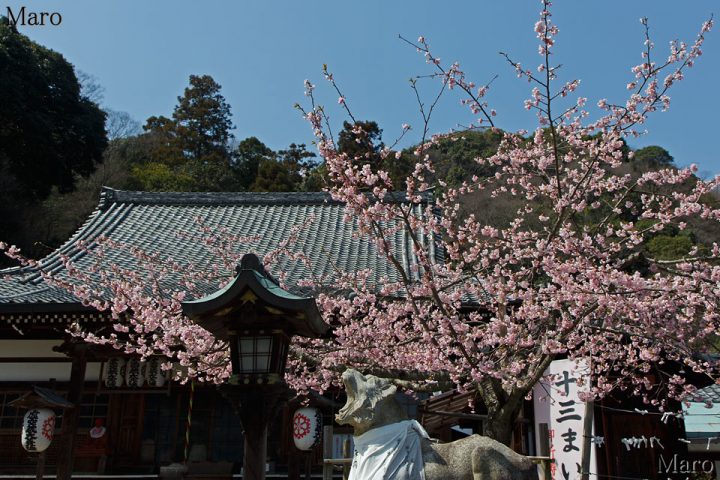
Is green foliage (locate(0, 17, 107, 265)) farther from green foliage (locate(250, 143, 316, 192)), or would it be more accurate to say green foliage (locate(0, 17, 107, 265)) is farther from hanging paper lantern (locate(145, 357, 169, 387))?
hanging paper lantern (locate(145, 357, 169, 387))

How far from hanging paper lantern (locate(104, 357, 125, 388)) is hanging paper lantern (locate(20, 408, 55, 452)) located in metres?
2.05

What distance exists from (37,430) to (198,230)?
807 centimetres

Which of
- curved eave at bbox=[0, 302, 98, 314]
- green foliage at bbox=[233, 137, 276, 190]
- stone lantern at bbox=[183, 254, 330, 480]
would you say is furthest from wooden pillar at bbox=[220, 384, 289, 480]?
green foliage at bbox=[233, 137, 276, 190]

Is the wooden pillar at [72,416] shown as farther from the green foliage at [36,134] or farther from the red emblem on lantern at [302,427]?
the green foliage at [36,134]

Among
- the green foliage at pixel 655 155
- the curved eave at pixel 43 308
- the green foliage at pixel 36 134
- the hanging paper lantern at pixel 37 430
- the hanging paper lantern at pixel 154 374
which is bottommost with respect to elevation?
the hanging paper lantern at pixel 37 430

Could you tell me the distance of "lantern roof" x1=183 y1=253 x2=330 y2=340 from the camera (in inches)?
198

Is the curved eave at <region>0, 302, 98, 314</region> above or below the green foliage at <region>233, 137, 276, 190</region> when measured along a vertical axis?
below

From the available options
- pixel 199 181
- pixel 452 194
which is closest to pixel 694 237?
pixel 199 181

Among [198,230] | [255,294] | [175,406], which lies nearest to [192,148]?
[198,230]

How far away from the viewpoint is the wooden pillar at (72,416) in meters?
10.5

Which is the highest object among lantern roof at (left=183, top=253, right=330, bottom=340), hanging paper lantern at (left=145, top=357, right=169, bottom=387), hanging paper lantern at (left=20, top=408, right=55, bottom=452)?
lantern roof at (left=183, top=253, right=330, bottom=340)

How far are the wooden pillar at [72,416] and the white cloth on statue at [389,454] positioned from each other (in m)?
7.84

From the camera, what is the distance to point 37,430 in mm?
9742

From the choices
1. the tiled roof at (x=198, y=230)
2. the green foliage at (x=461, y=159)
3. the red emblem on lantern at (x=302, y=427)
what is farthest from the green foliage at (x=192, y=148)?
the red emblem on lantern at (x=302, y=427)
